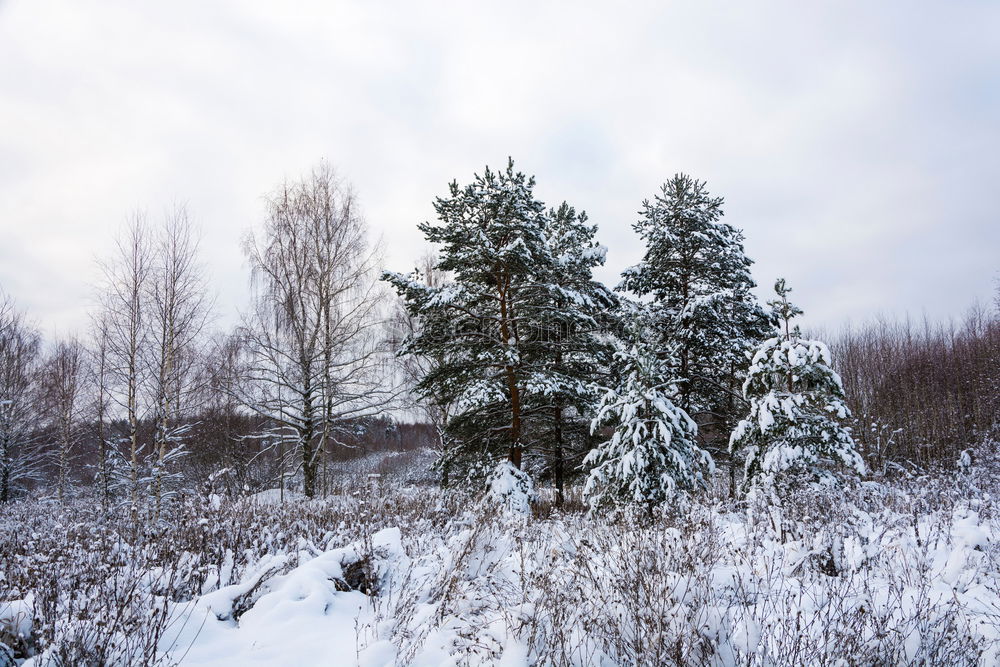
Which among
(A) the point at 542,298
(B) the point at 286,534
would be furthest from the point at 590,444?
(B) the point at 286,534

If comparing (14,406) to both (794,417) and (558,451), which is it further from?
(794,417)

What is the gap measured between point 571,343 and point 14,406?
26.2 meters

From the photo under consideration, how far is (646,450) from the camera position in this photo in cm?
876

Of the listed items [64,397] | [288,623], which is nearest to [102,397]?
[64,397]

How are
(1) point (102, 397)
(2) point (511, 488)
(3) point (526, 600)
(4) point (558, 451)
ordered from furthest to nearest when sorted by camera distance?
1. (1) point (102, 397)
2. (4) point (558, 451)
3. (2) point (511, 488)
4. (3) point (526, 600)

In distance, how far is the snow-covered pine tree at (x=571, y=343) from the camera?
11.9 meters

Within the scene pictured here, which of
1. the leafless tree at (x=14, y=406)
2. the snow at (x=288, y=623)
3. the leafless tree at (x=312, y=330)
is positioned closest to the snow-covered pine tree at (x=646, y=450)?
the snow at (x=288, y=623)

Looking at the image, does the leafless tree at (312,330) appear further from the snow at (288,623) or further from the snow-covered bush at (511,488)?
the snow at (288,623)

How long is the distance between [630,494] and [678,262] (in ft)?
25.0

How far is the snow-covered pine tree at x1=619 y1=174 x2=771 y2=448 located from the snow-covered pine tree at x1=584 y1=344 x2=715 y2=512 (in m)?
4.28

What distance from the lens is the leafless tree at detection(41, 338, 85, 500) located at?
22344mm

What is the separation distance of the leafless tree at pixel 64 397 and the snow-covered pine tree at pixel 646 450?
24795mm

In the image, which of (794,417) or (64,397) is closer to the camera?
(794,417)

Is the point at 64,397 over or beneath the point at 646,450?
over
